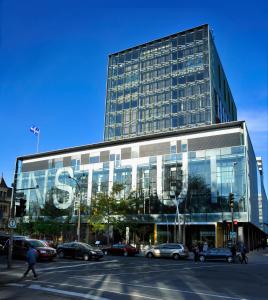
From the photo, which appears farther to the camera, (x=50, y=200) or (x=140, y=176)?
(x=50, y=200)

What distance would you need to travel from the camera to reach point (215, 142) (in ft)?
188

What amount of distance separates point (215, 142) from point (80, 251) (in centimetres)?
3229

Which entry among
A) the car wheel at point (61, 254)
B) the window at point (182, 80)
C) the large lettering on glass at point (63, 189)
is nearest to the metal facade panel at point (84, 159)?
the large lettering on glass at point (63, 189)

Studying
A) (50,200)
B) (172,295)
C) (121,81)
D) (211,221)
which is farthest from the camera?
(121,81)

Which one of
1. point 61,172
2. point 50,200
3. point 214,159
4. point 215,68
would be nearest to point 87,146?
point 61,172

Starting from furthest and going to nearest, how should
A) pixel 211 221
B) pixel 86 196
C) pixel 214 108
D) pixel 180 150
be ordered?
pixel 214 108 → pixel 86 196 → pixel 180 150 → pixel 211 221

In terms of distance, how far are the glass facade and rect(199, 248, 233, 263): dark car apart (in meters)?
17.4

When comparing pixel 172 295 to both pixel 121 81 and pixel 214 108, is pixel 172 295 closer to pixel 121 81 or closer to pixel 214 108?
pixel 214 108

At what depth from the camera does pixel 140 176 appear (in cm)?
6238

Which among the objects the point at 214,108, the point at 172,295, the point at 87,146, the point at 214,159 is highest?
the point at 214,108

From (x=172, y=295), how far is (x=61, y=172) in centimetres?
6238

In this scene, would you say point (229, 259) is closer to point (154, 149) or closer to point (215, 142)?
point (215, 142)

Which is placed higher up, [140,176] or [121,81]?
[121,81]

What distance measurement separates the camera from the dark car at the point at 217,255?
114 ft
